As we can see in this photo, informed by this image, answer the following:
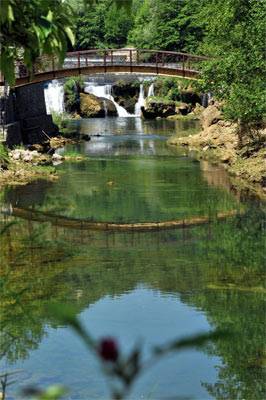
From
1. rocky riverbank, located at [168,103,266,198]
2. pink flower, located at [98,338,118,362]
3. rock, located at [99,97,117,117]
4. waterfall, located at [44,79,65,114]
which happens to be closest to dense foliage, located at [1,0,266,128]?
rocky riverbank, located at [168,103,266,198]

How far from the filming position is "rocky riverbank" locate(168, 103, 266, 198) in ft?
103

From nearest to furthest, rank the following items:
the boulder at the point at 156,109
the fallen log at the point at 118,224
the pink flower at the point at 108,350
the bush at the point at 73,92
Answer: the pink flower at the point at 108,350 < the fallen log at the point at 118,224 < the boulder at the point at 156,109 < the bush at the point at 73,92

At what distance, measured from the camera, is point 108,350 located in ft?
7.67

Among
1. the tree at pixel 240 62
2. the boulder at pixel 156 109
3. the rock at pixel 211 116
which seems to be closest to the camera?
the tree at pixel 240 62

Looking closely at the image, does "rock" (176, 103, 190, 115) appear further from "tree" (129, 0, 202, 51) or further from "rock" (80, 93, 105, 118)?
"tree" (129, 0, 202, 51)

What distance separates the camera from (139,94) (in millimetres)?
72312

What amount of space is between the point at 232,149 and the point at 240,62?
653 centimetres

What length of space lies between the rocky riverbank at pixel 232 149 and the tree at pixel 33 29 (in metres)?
22.2

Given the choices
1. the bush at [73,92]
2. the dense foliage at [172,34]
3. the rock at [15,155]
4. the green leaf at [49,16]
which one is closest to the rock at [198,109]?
the dense foliage at [172,34]

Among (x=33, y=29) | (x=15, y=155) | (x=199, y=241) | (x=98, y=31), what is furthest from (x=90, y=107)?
(x=33, y=29)

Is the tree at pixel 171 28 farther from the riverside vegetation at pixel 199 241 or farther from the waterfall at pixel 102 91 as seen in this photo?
the riverside vegetation at pixel 199 241

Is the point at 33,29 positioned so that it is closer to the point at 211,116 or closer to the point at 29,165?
the point at 29,165

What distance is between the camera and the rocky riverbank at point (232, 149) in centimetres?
3129

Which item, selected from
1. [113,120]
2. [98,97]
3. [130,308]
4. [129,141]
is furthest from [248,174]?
[98,97]
